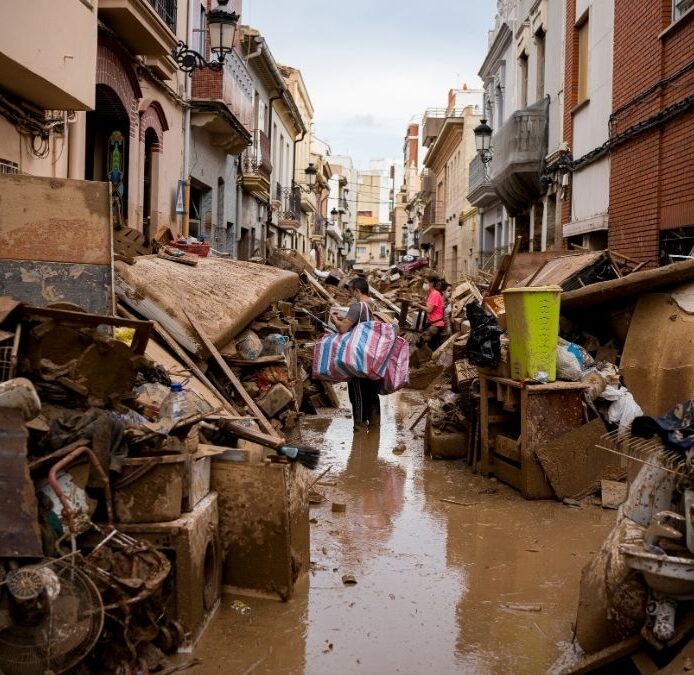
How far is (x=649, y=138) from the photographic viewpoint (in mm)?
11367

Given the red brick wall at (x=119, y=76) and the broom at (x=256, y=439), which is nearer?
the broom at (x=256, y=439)

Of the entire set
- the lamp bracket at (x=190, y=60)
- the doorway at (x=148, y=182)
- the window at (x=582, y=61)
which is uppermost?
the window at (x=582, y=61)

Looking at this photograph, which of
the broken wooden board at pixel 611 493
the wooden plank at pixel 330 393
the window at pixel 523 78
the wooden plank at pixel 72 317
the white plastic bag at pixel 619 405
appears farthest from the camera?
the window at pixel 523 78

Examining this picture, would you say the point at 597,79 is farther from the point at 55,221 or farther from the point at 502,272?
the point at 55,221

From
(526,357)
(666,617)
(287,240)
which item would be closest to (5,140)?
(526,357)

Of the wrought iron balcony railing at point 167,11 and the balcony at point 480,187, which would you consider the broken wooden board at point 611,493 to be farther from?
the balcony at point 480,187

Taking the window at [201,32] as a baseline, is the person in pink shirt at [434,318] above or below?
below

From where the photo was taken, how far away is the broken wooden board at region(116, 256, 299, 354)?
255 inches

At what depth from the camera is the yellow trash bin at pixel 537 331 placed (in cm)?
663

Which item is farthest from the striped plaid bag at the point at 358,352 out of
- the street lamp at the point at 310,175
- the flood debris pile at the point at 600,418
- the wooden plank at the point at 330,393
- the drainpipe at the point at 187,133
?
the street lamp at the point at 310,175

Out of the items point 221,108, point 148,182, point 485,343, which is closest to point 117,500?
point 485,343

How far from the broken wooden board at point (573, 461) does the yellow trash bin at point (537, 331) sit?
1.60 ft

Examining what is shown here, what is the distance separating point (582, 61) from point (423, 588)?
12.9 m

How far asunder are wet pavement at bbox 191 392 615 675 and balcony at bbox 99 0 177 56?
6.88m
